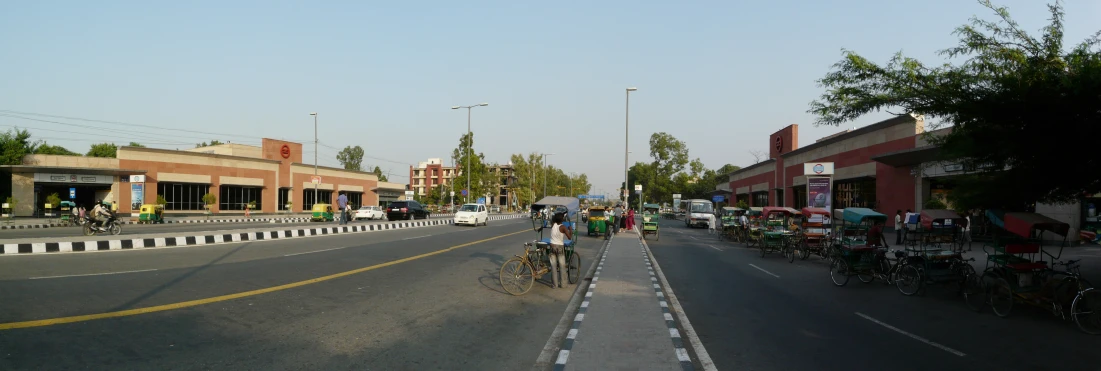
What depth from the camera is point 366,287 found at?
11.0 meters

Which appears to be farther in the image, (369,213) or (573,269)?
(369,213)

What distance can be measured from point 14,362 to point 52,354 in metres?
0.31

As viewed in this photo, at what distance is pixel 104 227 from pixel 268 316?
67.6ft

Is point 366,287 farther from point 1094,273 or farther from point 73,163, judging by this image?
point 73,163

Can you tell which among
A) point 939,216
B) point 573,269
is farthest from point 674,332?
point 939,216

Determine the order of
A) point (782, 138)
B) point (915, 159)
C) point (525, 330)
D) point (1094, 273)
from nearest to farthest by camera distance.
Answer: point (525, 330) < point (1094, 273) < point (915, 159) < point (782, 138)

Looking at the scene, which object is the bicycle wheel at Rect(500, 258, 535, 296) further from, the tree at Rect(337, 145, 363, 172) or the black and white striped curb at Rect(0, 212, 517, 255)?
the tree at Rect(337, 145, 363, 172)

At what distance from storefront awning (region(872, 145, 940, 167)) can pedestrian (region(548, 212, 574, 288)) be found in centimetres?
2231

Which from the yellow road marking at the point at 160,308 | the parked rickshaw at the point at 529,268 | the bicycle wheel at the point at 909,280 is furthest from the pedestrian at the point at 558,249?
the bicycle wheel at the point at 909,280

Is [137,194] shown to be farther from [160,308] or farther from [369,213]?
[160,308]

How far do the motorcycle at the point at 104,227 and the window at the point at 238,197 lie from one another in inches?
1106

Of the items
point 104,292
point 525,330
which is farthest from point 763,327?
point 104,292

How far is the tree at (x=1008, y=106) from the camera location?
8.27 metres

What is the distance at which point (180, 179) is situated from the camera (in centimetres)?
4678
